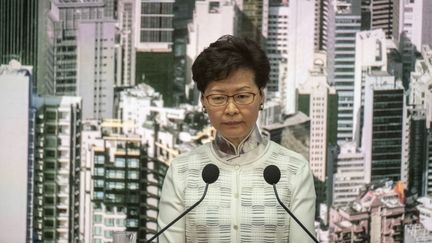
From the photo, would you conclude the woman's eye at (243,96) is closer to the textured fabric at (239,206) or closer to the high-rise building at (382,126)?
the textured fabric at (239,206)

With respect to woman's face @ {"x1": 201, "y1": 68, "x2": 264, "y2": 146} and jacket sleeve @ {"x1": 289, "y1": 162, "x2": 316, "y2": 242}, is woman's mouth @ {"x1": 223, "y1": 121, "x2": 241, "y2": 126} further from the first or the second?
jacket sleeve @ {"x1": 289, "y1": 162, "x2": 316, "y2": 242}

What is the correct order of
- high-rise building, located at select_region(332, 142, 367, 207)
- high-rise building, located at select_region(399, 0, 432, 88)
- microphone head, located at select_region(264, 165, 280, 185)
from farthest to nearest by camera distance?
1. high-rise building, located at select_region(332, 142, 367, 207)
2. high-rise building, located at select_region(399, 0, 432, 88)
3. microphone head, located at select_region(264, 165, 280, 185)

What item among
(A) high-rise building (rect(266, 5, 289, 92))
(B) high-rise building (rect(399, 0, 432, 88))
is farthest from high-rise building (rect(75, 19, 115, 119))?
(B) high-rise building (rect(399, 0, 432, 88))

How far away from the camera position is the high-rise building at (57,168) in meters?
3.30

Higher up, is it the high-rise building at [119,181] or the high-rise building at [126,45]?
the high-rise building at [126,45]

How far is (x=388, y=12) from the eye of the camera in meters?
3.24

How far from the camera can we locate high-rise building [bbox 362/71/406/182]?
3.30 m

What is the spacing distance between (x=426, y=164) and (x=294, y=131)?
0.65 m

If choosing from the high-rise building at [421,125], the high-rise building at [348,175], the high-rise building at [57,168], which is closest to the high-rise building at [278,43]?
the high-rise building at [348,175]

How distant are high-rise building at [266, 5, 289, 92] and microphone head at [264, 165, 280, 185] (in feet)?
6.74

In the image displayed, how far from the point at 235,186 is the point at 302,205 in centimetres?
12

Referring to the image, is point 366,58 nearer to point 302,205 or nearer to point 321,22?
point 321,22

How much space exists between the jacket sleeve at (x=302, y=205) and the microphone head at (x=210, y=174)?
14cm

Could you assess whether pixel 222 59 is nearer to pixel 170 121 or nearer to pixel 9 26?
pixel 170 121
